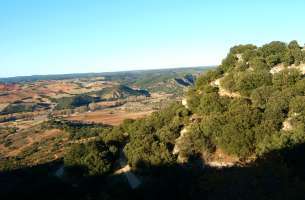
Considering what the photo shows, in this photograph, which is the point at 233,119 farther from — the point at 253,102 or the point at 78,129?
the point at 78,129

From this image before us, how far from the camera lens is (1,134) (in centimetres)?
18000

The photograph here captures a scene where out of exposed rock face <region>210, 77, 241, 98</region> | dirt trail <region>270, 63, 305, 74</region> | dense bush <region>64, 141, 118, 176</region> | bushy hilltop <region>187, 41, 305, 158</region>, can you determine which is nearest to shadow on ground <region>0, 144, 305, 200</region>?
dense bush <region>64, 141, 118, 176</region>

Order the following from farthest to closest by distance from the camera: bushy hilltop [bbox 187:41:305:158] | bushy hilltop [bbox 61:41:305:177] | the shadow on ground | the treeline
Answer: the treeline → bushy hilltop [bbox 61:41:305:177] → bushy hilltop [bbox 187:41:305:158] → the shadow on ground

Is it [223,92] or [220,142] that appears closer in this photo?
[220,142]

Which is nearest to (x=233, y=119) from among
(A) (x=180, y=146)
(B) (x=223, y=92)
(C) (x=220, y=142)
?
(C) (x=220, y=142)

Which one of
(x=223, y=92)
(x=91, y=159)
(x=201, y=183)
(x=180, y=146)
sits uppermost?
A: (x=223, y=92)

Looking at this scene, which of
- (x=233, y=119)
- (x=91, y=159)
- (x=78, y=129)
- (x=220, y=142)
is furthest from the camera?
(x=78, y=129)

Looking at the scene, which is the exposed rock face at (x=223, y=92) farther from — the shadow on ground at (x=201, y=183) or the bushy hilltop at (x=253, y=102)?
the shadow on ground at (x=201, y=183)

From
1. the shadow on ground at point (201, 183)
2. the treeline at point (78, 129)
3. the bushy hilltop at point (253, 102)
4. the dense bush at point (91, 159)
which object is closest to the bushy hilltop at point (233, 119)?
the bushy hilltop at point (253, 102)

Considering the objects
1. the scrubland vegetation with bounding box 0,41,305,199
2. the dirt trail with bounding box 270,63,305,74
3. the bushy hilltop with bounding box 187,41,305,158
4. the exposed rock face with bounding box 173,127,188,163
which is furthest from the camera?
the dirt trail with bounding box 270,63,305,74

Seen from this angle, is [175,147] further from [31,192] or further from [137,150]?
[31,192]

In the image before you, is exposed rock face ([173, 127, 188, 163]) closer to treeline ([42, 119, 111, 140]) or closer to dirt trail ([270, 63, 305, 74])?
dirt trail ([270, 63, 305, 74])

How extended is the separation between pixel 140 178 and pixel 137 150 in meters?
4.40

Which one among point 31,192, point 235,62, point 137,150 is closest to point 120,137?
point 137,150
